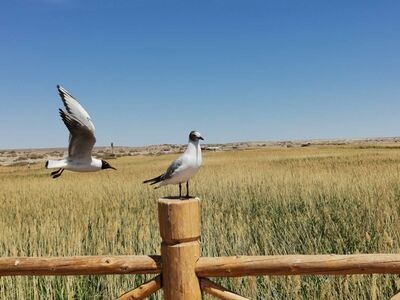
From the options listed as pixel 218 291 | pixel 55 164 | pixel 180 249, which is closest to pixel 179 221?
pixel 180 249

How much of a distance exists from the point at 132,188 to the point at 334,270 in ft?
35.1

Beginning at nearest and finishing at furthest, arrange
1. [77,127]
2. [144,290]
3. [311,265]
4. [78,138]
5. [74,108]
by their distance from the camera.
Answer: [311,265] → [144,290] → [74,108] → [77,127] → [78,138]

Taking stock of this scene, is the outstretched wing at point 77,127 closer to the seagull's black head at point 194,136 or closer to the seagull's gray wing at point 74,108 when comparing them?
the seagull's gray wing at point 74,108

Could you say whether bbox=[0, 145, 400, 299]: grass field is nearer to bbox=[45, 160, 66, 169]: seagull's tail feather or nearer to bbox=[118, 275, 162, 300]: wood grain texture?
bbox=[45, 160, 66, 169]: seagull's tail feather

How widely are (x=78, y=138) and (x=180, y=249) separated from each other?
2393 millimetres

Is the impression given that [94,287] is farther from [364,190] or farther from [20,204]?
[20,204]

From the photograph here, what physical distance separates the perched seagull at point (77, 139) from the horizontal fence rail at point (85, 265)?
1.62m

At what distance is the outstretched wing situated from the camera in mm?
3605

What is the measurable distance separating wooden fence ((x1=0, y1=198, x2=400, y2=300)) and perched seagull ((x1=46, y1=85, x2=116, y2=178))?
5.60 feet

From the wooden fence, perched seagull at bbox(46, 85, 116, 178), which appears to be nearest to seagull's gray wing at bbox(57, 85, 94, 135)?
perched seagull at bbox(46, 85, 116, 178)

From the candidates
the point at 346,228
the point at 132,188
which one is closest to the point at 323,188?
the point at 346,228

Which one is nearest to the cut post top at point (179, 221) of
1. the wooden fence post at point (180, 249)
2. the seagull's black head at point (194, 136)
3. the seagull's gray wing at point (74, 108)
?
the wooden fence post at point (180, 249)

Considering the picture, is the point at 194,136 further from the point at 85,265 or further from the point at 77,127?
the point at 77,127

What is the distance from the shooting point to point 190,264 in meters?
2.10
